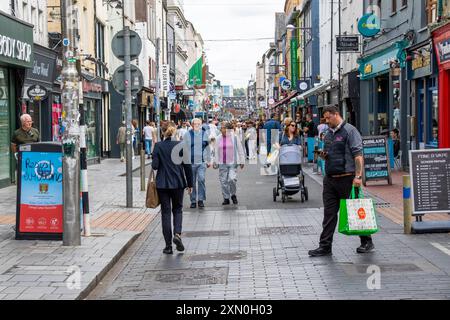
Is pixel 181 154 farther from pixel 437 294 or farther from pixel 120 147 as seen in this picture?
pixel 120 147


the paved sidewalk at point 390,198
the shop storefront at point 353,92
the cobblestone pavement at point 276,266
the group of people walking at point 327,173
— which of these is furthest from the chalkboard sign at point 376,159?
the shop storefront at point 353,92

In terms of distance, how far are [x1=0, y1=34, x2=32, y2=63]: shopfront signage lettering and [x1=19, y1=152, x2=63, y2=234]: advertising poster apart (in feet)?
29.3

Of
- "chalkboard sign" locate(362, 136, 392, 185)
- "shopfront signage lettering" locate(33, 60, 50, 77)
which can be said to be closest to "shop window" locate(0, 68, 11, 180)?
"shopfront signage lettering" locate(33, 60, 50, 77)

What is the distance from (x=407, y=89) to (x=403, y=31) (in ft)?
6.27

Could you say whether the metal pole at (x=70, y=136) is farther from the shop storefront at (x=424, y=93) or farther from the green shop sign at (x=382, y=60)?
the green shop sign at (x=382, y=60)

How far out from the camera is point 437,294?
750cm

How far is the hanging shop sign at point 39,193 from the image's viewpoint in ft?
37.0

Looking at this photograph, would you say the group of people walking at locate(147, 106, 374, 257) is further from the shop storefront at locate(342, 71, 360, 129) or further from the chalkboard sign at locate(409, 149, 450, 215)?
the shop storefront at locate(342, 71, 360, 129)

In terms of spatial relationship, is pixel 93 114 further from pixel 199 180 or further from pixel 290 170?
pixel 290 170

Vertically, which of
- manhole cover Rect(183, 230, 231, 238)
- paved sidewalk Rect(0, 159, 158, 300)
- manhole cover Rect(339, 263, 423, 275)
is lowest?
manhole cover Rect(183, 230, 231, 238)

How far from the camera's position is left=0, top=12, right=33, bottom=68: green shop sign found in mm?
19578

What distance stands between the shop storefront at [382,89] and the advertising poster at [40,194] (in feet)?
52.6

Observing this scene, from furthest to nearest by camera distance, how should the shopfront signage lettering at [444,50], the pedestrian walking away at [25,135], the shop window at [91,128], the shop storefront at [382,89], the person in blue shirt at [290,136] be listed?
the shop window at [91,128] < the shop storefront at [382,89] < the shopfront signage lettering at [444,50] < the person in blue shirt at [290,136] < the pedestrian walking away at [25,135]

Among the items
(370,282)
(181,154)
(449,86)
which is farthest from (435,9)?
(370,282)
